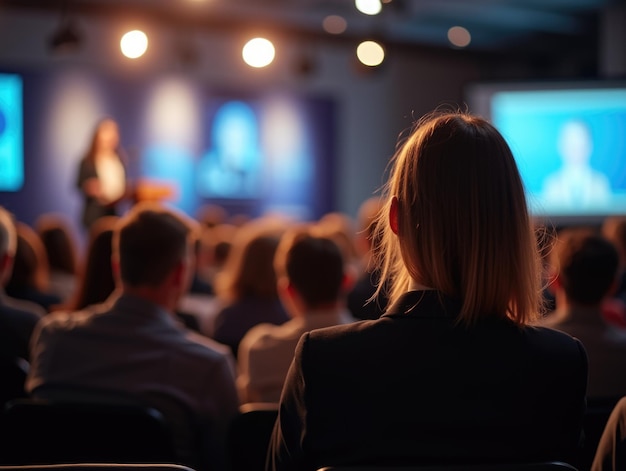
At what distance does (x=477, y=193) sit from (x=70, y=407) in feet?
3.59

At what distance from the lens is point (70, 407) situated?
1.97 metres

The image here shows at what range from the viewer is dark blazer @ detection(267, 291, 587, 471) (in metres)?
1.38

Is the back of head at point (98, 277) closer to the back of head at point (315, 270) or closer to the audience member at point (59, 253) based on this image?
the back of head at point (315, 270)

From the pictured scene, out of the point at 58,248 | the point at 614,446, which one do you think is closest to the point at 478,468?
the point at 614,446

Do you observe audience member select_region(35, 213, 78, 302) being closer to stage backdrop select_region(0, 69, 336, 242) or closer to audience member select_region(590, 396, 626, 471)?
audience member select_region(590, 396, 626, 471)

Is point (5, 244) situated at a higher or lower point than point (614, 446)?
higher

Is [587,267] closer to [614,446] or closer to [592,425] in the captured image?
[592,425]

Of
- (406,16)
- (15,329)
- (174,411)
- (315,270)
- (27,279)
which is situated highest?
(406,16)

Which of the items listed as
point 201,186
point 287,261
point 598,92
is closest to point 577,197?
point 598,92

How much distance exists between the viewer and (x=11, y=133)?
9.74m

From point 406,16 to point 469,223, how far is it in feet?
32.6

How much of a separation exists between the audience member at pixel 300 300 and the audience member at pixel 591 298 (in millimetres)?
750

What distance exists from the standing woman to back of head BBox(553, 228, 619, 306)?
5.94m

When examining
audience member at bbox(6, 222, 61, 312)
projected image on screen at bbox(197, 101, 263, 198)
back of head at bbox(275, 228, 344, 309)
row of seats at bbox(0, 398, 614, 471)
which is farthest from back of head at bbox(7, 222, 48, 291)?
projected image on screen at bbox(197, 101, 263, 198)
